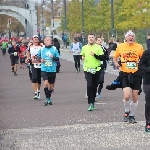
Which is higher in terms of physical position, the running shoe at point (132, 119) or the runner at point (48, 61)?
the runner at point (48, 61)

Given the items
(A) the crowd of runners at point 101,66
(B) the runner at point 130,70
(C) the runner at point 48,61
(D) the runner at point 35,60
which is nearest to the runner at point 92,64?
(A) the crowd of runners at point 101,66

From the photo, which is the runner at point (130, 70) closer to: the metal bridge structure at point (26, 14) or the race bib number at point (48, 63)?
the race bib number at point (48, 63)

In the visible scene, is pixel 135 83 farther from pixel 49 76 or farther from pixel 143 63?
pixel 49 76

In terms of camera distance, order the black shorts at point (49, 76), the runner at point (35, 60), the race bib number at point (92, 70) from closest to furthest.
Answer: the race bib number at point (92, 70), the black shorts at point (49, 76), the runner at point (35, 60)

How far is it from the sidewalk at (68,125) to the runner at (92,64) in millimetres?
409

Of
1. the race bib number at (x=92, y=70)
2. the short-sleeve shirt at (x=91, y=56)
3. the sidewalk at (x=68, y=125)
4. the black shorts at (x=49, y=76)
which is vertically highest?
the short-sleeve shirt at (x=91, y=56)

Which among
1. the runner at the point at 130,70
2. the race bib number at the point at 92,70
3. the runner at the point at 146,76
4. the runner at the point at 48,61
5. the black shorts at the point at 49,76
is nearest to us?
the runner at the point at 146,76

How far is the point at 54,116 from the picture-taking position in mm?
13562

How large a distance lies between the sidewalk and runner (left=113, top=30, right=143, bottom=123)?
0.34 metres

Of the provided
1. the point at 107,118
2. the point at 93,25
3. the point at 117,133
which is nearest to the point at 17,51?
the point at 107,118

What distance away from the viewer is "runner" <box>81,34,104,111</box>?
1464 cm

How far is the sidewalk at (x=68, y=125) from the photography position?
9828 mm

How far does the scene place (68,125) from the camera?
473 inches

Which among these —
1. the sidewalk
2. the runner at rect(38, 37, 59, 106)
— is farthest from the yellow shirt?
the runner at rect(38, 37, 59, 106)
